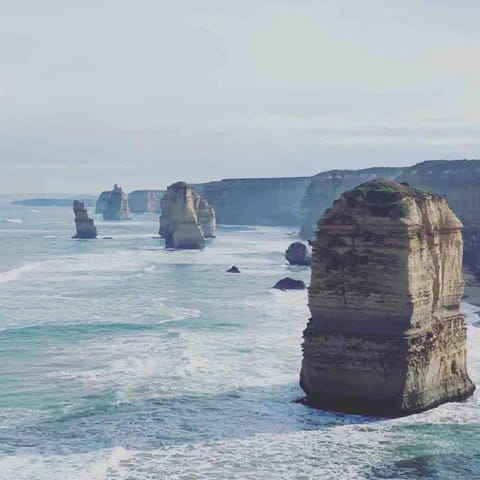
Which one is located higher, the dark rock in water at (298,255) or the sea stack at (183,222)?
the sea stack at (183,222)

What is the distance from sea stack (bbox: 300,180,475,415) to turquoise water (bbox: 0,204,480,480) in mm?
941

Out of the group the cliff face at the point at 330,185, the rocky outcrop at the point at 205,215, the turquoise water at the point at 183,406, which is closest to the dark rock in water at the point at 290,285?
the turquoise water at the point at 183,406

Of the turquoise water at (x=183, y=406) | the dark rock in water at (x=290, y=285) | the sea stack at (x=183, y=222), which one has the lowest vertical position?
the turquoise water at (x=183, y=406)

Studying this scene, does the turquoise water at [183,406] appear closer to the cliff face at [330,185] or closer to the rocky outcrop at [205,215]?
the rocky outcrop at [205,215]

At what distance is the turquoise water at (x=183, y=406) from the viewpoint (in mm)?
23453

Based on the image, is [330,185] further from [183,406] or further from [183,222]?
[183,406]

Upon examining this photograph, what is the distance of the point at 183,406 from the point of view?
29125mm

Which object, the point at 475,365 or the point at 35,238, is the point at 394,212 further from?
the point at 35,238

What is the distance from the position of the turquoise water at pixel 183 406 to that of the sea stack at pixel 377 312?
0.94 m

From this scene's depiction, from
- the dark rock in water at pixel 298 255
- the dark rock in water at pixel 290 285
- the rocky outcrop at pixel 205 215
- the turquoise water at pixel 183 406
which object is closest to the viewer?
the turquoise water at pixel 183 406

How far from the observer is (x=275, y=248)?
115m

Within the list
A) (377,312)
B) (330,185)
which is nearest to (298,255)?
(377,312)

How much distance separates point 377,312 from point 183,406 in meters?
7.27

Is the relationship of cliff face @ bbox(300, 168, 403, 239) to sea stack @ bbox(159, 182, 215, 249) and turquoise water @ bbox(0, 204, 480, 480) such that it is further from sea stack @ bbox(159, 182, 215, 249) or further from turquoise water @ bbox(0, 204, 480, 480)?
turquoise water @ bbox(0, 204, 480, 480)
